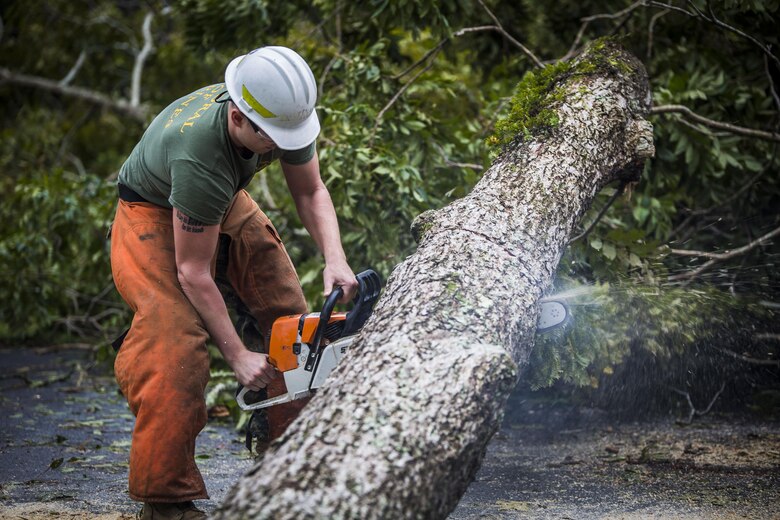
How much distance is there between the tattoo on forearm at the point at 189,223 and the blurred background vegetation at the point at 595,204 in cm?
142

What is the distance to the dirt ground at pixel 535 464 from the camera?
259 centimetres

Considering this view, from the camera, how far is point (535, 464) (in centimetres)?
318

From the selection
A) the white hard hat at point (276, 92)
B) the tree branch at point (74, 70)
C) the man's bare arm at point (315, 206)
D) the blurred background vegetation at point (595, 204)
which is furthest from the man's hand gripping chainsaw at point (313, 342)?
the tree branch at point (74, 70)

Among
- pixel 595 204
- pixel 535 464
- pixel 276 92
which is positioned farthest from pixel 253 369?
pixel 595 204

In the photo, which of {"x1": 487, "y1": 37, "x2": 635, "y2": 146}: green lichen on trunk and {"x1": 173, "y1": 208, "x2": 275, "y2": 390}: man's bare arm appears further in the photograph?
{"x1": 487, "y1": 37, "x2": 635, "y2": 146}: green lichen on trunk

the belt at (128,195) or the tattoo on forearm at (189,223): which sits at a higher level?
the belt at (128,195)

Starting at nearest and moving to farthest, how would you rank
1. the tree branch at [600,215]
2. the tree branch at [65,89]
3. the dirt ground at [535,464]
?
1. the dirt ground at [535,464]
2. the tree branch at [600,215]
3. the tree branch at [65,89]

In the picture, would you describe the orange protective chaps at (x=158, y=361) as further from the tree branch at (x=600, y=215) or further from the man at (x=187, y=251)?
the tree branch at (x=600, y=215)

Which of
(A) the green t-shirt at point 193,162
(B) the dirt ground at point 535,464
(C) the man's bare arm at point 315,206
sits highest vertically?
(A) the green t-shirt at point 193,162

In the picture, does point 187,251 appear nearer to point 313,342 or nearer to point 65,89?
point 313,342

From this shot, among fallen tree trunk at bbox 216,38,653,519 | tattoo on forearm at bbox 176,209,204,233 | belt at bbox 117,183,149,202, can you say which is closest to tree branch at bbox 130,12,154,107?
belt at bbox 117,183,149,202

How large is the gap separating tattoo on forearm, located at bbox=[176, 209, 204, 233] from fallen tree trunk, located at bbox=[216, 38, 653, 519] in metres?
0.60

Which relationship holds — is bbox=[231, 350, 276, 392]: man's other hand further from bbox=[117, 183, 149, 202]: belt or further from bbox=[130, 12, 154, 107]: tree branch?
bbox=[130, 12, 154, 107]: tree branch

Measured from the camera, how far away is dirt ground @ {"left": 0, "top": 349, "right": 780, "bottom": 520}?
2.59 m
